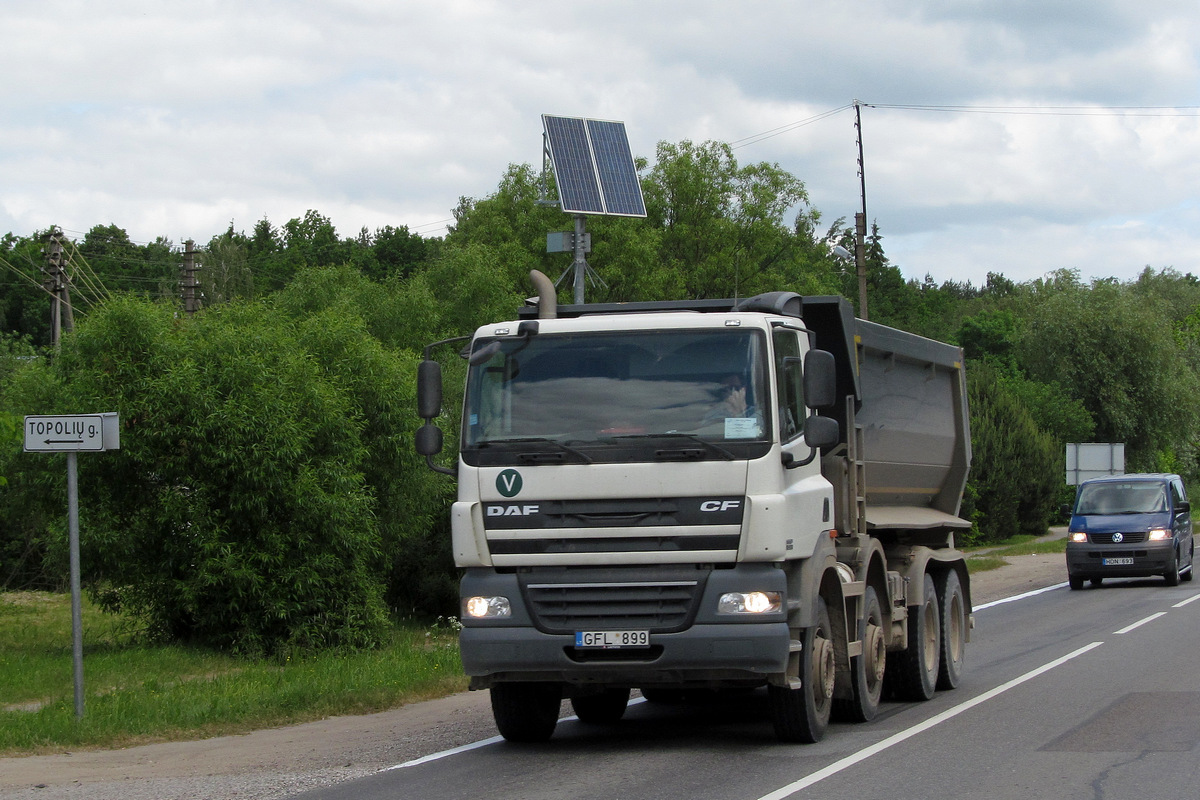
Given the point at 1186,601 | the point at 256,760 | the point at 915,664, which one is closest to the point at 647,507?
the point at 256,760

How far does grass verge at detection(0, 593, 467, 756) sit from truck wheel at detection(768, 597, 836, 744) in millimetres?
4897

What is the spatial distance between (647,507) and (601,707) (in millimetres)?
3118

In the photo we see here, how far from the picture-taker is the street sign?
11297 millimetres

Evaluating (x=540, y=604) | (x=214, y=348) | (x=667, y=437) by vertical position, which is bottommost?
(x=540, y=604)

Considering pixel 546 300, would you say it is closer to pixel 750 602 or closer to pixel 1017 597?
pixel 750 602

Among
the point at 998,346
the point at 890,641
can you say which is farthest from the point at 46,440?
the point at 998,346

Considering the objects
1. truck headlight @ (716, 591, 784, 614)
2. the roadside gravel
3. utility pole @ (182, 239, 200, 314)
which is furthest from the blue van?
utility pole @ (182, 239, 200, 314)

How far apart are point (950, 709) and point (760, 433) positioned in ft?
13.7

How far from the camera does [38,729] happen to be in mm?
11141

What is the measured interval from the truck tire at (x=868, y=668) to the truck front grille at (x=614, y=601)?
2.36 metres

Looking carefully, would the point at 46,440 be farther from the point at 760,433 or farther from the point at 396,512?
the point at 396,512

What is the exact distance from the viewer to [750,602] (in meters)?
8.64

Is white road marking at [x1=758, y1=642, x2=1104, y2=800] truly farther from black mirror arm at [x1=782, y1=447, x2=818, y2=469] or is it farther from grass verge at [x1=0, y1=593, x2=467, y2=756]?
grass verge at [x1=0, y1=593, x2=467, y2=756]

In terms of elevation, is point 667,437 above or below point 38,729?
above
